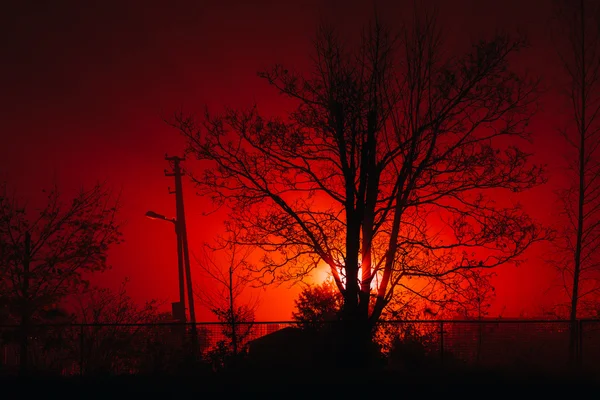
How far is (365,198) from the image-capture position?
17.0 meters

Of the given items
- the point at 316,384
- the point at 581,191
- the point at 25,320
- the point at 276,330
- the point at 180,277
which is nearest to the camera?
the point at 316,384

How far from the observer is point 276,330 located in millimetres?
16078

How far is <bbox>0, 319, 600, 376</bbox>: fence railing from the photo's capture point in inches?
618

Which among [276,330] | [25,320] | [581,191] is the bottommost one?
[276,330]

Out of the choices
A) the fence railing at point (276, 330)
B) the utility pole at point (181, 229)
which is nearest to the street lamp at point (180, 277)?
the utility pole at point (181, 229)

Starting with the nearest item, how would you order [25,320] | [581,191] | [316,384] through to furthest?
[316,384], [25,320], [581,191]

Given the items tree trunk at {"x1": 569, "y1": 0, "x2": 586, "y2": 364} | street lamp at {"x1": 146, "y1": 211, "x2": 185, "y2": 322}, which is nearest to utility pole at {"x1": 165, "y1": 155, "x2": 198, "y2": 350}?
street lamp at {"x1": 146, "y1": 211, "x2": 185, "y2": 322}

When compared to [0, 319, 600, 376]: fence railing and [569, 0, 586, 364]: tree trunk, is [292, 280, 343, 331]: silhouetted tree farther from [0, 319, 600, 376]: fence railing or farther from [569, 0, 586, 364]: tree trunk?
[569, 0, 586, 364]: tree trunk

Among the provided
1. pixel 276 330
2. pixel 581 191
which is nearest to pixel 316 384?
pixel 276 330


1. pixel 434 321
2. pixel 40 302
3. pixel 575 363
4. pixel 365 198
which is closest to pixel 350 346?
pixel 434 321

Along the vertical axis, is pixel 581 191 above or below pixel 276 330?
above

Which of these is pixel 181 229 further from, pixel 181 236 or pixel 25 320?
pixel 25 320

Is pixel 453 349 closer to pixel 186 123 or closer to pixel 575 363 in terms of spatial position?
pixel 575 363

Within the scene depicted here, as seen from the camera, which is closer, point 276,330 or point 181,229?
point 276,330
